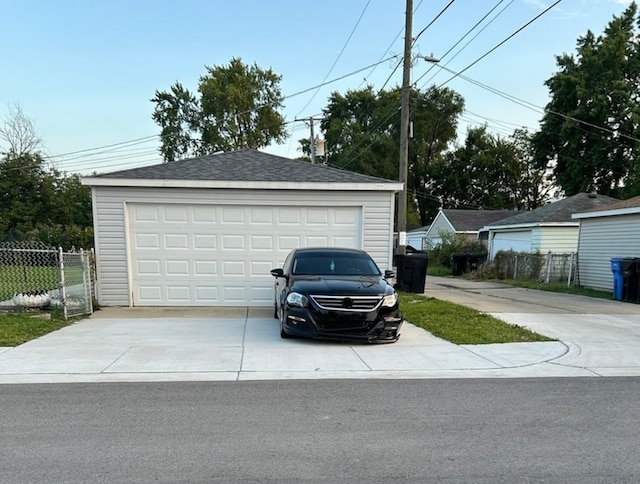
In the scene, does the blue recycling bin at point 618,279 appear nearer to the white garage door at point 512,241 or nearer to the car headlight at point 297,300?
the white garage door at point 512,241

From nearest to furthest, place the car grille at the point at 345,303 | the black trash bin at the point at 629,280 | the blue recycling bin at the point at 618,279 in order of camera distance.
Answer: the car grille at the point at 345,303 → the black trash bin at the point at 629,280 → the blue recycling bin at the point at 618,279

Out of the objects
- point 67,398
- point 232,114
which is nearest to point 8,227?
point 232,114

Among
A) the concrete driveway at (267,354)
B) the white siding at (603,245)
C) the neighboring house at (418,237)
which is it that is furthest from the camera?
the neighboring house at (418,237)

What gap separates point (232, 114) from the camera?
139 ft

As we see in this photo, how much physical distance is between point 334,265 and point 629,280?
9.67m

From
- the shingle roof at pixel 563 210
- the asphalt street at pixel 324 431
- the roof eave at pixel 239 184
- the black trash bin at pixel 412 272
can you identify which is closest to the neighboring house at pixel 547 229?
the shingle roof at pixel 563 210

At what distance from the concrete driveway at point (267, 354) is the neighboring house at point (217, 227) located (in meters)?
1.39

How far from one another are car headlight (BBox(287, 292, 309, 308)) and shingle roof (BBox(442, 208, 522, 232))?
28743mm

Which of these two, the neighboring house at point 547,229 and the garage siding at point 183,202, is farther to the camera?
the neighboring house at point 547,229

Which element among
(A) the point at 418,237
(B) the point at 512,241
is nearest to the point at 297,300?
(B) the point at 512,241

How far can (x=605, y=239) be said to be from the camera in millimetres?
15312

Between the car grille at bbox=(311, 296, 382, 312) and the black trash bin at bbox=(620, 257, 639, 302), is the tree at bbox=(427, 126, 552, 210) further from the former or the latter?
the car grille at bbox=(311, 296, 382, 312)

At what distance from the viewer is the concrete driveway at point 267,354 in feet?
18.1

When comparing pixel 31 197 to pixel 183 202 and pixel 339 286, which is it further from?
pixel 339 286
